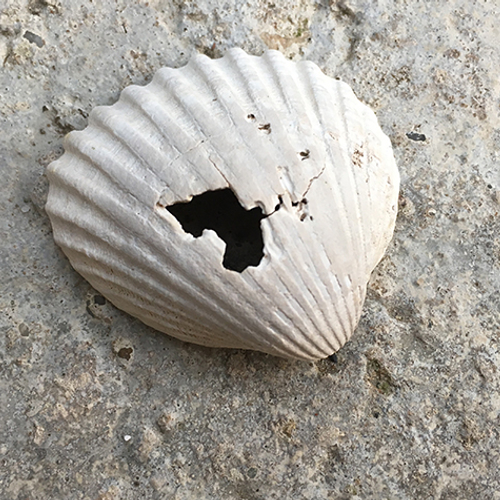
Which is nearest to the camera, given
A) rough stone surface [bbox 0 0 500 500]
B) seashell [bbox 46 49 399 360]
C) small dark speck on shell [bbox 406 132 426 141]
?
seashell [bbox 46 49 399 360]

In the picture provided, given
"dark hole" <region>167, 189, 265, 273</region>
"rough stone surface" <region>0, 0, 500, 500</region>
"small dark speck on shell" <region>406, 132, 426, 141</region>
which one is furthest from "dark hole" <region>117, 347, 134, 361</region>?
"small dark speck on shell" <region>406, 132, 426, 141</region>

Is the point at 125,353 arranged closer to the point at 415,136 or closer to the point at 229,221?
the point at 229,221

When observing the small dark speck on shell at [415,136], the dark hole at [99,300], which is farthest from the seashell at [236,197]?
the small dark speck on shell at [415,136]

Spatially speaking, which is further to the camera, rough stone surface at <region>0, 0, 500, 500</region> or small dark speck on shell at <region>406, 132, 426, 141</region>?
small dark speck on shell at <region>406, 132, 426, 141</region>

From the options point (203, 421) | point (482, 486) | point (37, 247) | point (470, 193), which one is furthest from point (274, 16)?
point (482, 486)

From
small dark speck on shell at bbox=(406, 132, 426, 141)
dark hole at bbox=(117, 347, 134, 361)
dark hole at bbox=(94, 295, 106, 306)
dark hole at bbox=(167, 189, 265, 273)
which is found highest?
small dark speck on shell at bbox=(406, 132, 426, 141)

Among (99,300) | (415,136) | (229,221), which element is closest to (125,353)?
(99,300)

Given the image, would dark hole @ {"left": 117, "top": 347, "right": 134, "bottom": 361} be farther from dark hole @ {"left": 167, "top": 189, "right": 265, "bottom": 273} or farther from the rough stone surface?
dark hole @ {"left": 167, "top": 189, "right": 265, "bottom": 273}
